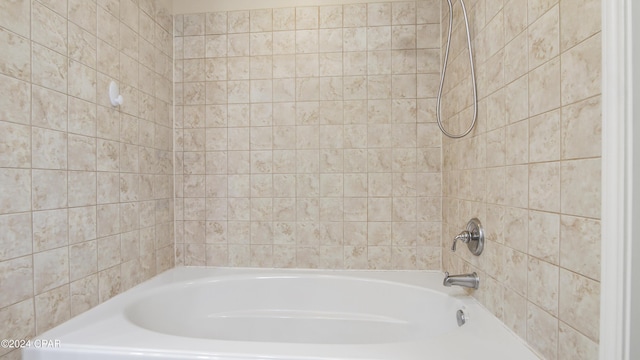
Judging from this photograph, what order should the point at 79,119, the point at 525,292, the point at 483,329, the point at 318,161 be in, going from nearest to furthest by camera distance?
the point at 525,292
the point at 483,329
the point at 79,119
the point at 318,161

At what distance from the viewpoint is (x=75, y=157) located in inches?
45.7

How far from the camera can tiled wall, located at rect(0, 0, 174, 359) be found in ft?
3.06

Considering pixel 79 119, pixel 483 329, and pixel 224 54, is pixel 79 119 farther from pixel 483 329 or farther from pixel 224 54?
pixel 483 329

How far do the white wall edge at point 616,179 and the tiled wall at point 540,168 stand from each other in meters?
0.03

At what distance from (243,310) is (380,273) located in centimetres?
80

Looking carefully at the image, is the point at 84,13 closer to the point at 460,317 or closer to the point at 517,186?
the point at 517,186

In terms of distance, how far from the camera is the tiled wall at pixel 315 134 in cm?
178

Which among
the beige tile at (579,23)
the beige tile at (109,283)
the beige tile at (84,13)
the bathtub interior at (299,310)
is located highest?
the beige tile at (84,13)

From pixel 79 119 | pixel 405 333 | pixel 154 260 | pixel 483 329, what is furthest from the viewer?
pixel 154 260

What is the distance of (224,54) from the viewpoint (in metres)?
1.86

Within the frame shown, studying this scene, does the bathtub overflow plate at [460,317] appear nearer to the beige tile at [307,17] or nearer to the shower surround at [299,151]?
the shower surround at [299,151]

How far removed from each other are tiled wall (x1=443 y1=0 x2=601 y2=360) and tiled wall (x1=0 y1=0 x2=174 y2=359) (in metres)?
1.54

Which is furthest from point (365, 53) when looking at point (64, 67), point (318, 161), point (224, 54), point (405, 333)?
point (405, 333)

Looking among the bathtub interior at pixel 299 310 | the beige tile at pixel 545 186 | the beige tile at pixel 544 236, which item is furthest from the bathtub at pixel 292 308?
the beige tile at pixel 545 186
